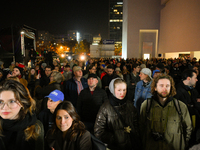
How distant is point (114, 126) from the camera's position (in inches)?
103

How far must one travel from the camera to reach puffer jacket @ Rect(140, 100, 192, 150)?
262 centimetres

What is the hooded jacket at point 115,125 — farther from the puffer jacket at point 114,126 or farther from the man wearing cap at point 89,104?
the man wearing cap at point 89,104

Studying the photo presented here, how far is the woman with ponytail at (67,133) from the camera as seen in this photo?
192 centimetres

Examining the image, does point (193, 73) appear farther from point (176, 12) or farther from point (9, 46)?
point (176, 12)

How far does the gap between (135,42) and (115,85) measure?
3885cm

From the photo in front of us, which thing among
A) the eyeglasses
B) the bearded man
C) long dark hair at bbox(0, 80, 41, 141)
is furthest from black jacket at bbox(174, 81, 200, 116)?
the eyeglasses

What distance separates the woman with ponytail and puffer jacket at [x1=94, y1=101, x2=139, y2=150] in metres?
0.65

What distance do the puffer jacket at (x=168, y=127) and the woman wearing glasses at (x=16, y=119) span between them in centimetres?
196

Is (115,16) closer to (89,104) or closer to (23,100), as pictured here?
(89,104)

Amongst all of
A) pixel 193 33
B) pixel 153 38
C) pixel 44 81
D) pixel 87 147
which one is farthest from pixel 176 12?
pixel 87 147

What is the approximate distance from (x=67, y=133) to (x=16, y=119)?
2.13ft

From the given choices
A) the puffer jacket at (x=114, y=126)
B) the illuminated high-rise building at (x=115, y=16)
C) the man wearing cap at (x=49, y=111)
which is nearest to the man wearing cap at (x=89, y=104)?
the man wearing cap at (x=49, y=111)

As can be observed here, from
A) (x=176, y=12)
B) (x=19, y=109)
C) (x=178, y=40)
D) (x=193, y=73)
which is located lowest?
(x=19, y=109)

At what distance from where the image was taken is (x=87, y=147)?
1.90m
